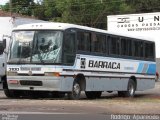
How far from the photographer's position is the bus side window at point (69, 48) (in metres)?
21.3

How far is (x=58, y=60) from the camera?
21000 mm

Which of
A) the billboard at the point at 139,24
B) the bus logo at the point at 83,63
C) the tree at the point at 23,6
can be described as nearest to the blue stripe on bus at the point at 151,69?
the bus logo at the point at 83,63

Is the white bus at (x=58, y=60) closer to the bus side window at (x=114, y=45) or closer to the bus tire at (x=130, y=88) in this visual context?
the bus side window at (x=114, y=45)

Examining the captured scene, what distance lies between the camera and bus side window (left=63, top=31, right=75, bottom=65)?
69.8 feet

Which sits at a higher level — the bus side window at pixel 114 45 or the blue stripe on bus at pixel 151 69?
the bus side window at pixel 114 45

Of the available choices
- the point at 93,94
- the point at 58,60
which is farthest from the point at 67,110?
the point at 93,94

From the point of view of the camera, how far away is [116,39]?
1024 inches

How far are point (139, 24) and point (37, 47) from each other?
3286 cm

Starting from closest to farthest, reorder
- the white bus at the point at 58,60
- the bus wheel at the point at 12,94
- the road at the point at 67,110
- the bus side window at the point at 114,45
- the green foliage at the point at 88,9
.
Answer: the road at the point at 67,110 < the white bus at the point at 58,60 < the bus wheel at the point at 12,94 < the bus side window at the point at 114,45 < the green foliage at the point at 88,9

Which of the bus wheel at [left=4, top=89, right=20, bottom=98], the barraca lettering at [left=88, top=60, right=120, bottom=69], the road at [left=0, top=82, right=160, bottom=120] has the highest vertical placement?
the barraca lettering at [left=88, top=60, right=120, bottom=69]

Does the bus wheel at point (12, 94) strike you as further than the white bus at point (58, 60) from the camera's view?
Yes

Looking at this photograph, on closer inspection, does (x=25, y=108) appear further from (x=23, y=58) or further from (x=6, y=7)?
(x=6, y=7)

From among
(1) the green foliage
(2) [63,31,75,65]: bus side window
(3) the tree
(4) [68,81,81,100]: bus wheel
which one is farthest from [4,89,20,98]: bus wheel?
(3) the tree

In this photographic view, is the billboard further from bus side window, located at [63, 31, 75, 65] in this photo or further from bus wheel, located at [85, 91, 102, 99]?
bus side window, located at [63, 31, 75, 65]
